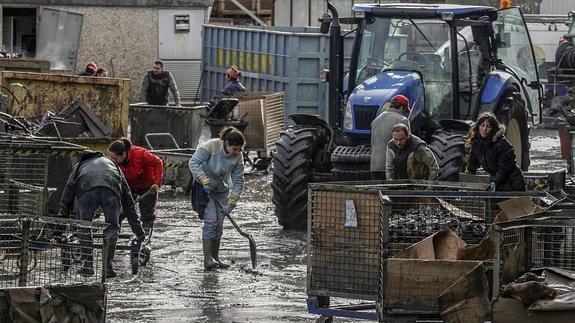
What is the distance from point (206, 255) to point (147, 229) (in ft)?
3.01

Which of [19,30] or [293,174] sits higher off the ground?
[19,30]

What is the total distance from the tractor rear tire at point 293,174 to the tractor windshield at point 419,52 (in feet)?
3.14

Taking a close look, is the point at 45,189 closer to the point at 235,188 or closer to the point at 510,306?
the point at 235,188

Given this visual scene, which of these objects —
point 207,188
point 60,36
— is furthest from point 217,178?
point 60,36

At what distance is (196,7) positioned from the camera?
118 ft

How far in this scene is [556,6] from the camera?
4644cm

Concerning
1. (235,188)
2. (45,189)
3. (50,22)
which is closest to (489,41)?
(235,188)

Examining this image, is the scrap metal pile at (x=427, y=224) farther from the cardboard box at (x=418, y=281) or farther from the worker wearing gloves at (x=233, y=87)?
the worker wearing gloves at (x=233, y=87)

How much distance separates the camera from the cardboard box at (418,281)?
9.45m

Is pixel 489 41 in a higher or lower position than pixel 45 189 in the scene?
higher

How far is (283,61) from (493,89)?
10.8m

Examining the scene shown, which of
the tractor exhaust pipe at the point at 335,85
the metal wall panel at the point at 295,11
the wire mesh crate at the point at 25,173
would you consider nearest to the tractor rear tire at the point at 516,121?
the tractor exhaust pipe at the point at 335,85

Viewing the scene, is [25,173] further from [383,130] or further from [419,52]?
[419,52]

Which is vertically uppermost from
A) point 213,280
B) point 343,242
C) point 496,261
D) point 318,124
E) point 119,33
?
point 119,33
